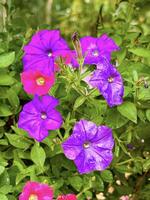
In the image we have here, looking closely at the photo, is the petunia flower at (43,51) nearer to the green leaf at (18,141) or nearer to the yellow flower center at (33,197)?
the green leaf at (18,141)

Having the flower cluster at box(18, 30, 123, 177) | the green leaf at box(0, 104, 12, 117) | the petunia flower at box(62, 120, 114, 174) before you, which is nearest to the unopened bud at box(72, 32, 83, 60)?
the flower cluster at box(18, 30, 123, 177)

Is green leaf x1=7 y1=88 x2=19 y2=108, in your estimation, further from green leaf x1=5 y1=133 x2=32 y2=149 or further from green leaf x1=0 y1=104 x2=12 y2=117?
green leaf x1=5 y1=133 x2=32 y2=149

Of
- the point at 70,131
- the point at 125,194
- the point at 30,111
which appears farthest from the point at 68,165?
the point at 125,194

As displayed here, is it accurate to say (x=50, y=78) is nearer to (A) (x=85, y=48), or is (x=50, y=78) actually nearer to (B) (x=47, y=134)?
(B) (x=47, y=134)

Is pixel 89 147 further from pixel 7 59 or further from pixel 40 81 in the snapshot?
pixel 7 59

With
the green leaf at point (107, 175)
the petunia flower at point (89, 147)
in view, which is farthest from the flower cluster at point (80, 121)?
the green leaf at point (107, 175)
